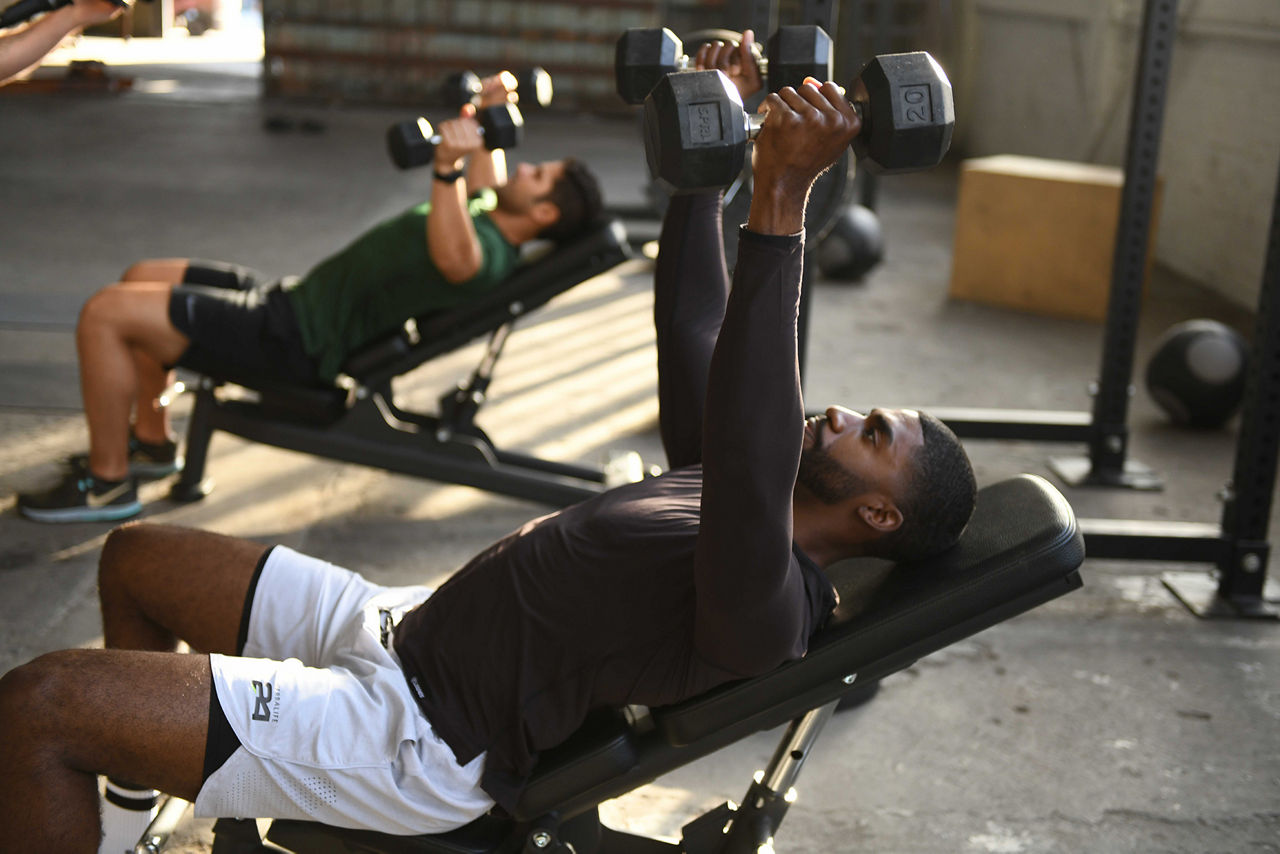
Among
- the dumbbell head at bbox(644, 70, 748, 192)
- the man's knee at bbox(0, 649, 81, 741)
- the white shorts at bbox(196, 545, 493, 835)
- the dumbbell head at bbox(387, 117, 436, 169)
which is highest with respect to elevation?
the dumbbell head at bbox(644, 70, 748, 192)

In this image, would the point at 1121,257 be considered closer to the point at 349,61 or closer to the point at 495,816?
the point at 495,816

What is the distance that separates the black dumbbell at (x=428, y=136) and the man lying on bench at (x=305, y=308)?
0.20 ft

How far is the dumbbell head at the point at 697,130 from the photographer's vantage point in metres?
1.04

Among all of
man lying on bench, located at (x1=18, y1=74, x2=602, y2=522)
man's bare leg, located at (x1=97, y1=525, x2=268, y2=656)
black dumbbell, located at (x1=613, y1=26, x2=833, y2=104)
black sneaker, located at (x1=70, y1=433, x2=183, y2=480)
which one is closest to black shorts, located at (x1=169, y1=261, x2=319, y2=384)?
man lying on bench, located at (x1=18, y1=74, x2=602, y2=522)

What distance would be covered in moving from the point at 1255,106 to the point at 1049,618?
3.56 meters

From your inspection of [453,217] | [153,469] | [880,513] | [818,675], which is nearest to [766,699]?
[818,675]

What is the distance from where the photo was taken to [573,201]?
273 cm

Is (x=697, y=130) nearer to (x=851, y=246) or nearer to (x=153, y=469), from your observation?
(x=153, y=469)

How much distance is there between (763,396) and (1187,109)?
5.44 metres

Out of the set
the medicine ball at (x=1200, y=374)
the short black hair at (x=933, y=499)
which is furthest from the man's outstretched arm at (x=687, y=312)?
the medicine ball at (x=1200, y=374)

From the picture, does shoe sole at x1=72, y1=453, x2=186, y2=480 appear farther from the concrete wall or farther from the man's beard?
the concrete wall

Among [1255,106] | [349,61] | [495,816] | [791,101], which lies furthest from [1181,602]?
[349,61]

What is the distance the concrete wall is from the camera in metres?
5.11

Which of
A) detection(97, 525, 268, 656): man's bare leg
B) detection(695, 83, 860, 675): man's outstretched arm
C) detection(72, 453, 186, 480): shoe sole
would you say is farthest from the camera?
detection(72, 453, 186, 480): shoe sole
